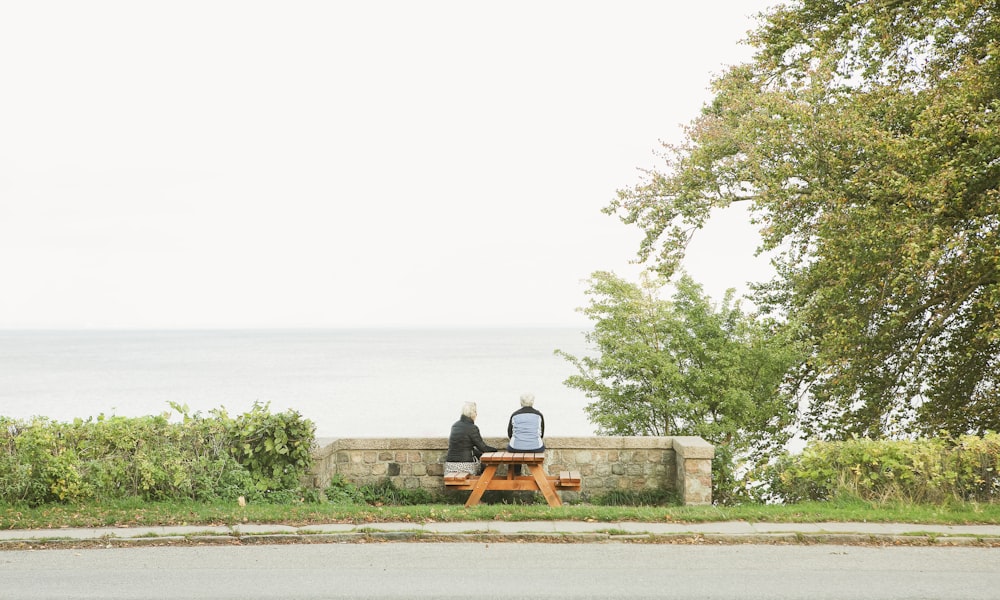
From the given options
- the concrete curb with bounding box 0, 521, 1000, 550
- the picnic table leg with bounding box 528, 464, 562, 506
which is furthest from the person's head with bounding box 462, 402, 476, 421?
the concrete curb with bounding box 0, 521, 1000, 550

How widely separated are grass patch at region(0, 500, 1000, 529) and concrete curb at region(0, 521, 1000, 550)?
0.22 meters

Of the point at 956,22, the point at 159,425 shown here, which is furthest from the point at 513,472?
the point at 956,22

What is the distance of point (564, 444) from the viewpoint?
12.1 meters

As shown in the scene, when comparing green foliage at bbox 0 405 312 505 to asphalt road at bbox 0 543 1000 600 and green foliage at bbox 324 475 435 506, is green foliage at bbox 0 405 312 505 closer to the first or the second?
green foliage at bbox 324 475 435 506

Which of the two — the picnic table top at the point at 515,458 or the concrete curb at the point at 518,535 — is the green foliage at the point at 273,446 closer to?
the concrete curb at the point at 518,535

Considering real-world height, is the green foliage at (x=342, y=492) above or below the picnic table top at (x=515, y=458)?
below

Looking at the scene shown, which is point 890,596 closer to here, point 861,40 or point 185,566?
point 185,566

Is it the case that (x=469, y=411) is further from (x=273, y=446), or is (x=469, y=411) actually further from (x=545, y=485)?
(x=273, y=446)

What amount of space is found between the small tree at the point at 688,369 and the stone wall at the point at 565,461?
429cm

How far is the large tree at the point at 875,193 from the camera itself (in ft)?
40.9

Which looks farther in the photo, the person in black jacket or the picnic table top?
the person in black jacket

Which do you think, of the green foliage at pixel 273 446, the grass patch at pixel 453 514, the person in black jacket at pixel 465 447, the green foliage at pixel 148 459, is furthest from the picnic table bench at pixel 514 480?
the green foliage at pixel 148 459

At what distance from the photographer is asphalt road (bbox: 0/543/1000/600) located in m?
6.85

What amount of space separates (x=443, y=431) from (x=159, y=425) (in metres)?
40.8
